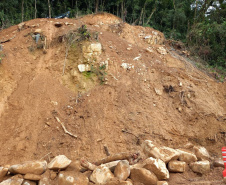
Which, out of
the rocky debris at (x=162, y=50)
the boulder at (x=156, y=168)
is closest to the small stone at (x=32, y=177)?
the boulder at (x=156, y=168)

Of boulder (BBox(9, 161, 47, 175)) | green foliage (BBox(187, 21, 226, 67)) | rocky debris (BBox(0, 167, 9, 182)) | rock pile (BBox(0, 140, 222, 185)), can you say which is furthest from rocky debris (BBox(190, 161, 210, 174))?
green foliage (BBox(187, 21, 226, 67))

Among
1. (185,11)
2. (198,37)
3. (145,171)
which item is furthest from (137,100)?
(185,11)

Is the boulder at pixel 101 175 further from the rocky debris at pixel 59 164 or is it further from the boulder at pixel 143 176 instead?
the rocky debris at pixel 59 164

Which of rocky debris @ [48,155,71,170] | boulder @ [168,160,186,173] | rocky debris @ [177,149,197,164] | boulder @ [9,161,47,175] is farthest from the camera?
rocky debris @ [177,149,197,164]

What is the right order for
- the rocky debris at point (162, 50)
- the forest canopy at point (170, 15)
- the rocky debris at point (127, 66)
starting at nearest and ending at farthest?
the rocky debris at point (127, 66) < the rocky debris at point (162, 50) < the forest canopy at point (170, 15)

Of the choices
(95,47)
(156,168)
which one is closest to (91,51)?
(95,47)

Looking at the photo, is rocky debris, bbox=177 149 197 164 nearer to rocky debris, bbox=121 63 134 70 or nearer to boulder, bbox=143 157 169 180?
boulder, bbox=143 157 169 180

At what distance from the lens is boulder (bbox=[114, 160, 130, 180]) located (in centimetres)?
361

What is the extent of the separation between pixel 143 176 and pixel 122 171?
0.37m

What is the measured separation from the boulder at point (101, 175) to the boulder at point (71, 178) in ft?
0.47

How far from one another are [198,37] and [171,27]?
107 inches

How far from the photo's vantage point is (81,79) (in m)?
6.64

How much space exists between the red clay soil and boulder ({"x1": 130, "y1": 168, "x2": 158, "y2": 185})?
1.00 metres

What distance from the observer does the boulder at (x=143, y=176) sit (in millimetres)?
3613
